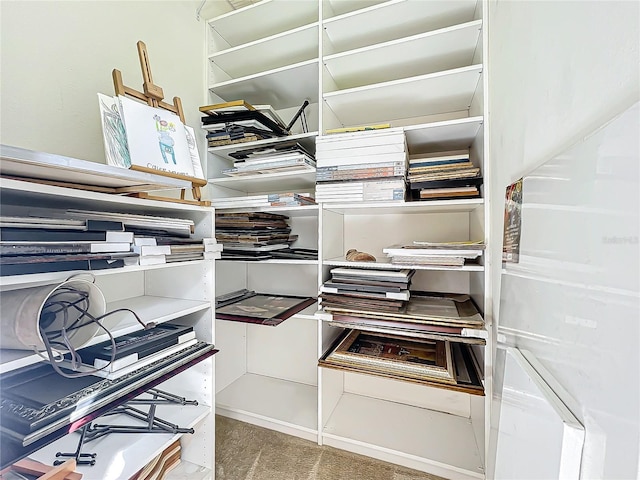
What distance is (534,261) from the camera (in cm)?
67

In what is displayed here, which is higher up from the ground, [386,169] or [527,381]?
[386,169]

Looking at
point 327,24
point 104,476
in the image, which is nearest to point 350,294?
point 104,476

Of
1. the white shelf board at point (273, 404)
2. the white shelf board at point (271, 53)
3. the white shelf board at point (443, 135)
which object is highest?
the white shelf board at point (271, 53)

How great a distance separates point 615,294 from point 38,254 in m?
1.11

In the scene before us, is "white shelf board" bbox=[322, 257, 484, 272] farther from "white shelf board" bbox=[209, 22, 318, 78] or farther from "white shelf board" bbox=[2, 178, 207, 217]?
"white shelf board" bbox=[209, 22, 318, 78]

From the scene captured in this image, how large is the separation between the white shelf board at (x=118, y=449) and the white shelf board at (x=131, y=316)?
0.39 m

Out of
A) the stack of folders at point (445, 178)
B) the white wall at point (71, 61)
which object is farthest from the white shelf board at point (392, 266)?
the white wall at point (71, 61)

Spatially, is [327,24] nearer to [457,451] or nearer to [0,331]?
[0,331]

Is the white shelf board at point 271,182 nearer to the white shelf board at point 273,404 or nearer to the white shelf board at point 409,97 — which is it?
the white shelf board at point 409,97

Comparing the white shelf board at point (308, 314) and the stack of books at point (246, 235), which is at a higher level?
the stack of books at point (246, 235)

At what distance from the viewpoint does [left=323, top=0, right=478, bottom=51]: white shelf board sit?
1256 mm

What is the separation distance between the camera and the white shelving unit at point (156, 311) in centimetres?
84

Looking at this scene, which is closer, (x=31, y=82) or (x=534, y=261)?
(x=534, y=261)

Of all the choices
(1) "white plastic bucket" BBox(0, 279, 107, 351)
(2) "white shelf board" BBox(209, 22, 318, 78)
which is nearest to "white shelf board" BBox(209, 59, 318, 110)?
(2) "white shelf board" BBox(209, 22, 318, 78)
